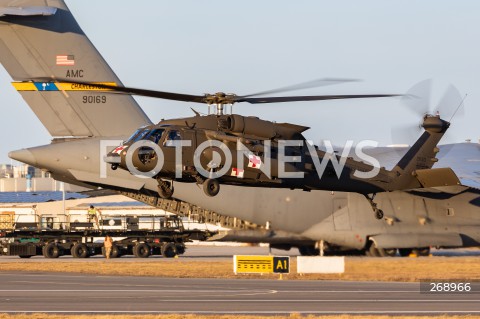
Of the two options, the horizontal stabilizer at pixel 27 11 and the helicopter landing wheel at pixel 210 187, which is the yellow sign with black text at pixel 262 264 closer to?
the helicopter landing wheel at pixel 210 187

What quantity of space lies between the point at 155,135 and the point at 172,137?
1.84 ft

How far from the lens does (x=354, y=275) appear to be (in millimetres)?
37781

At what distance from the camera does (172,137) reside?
3066 centimetres

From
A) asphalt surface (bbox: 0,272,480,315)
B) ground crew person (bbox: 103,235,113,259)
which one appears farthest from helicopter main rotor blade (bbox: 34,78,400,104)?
ground crew person (bbox: 103,235,113,259)

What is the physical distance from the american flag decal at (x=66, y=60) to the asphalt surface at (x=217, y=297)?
11.0m

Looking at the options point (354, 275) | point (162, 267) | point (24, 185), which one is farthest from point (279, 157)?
point (24, 185)

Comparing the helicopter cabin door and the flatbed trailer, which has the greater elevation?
the helicopter cabin door

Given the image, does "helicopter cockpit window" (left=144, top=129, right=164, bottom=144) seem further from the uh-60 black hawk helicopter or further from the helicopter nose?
the helicopter nose

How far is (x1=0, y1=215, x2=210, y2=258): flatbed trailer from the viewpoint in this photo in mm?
50406

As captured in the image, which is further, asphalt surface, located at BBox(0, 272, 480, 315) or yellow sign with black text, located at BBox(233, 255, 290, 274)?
yellow sign with black text, located at BBox(233, 255, 290, 274)

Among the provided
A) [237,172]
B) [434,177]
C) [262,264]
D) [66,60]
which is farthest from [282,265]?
[66,60]

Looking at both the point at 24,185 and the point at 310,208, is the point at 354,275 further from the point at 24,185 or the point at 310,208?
the point at 24,185

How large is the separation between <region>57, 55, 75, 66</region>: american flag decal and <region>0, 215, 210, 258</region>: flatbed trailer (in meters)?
11.3

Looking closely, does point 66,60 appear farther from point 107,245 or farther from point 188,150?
point 188,150
